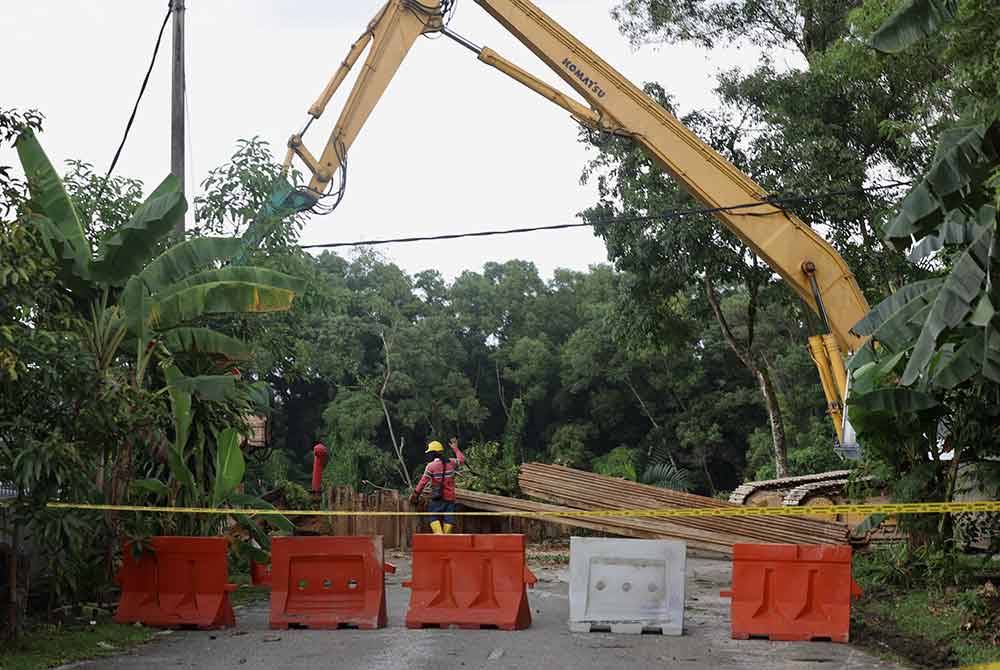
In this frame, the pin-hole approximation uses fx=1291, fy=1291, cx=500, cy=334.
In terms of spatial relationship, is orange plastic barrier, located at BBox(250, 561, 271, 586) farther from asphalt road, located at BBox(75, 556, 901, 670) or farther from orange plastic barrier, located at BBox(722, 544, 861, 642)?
orange plastic barrier, located at BBox(722, 544, 861, 642)

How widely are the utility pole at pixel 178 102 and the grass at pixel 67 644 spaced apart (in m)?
7.09

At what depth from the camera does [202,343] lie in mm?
15945

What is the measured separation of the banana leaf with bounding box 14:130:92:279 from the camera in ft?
46.1

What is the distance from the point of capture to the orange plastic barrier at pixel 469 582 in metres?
13.5

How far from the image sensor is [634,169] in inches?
1219

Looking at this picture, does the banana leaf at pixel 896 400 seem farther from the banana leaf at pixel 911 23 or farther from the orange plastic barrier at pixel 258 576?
the orange plastic barrier at pixel 258 576

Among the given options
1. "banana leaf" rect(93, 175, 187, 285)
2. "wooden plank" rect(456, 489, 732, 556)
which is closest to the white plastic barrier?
"banana leaf" rect(93, 175, 187, 285)

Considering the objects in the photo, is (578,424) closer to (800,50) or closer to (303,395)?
(303,395)

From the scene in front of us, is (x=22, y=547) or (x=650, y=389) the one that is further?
(x=650, y=389)

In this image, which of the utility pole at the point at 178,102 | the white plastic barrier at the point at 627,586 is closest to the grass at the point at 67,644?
the white plastic barrier at the point at 627,586

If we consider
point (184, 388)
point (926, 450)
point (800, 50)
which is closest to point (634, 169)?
point (800, 50)

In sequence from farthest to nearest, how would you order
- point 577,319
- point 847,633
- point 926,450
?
point 577,319 → point 926,450 → point 847,633

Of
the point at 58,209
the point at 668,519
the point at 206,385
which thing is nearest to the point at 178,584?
the point at 206,385

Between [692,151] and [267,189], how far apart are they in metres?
6.93
